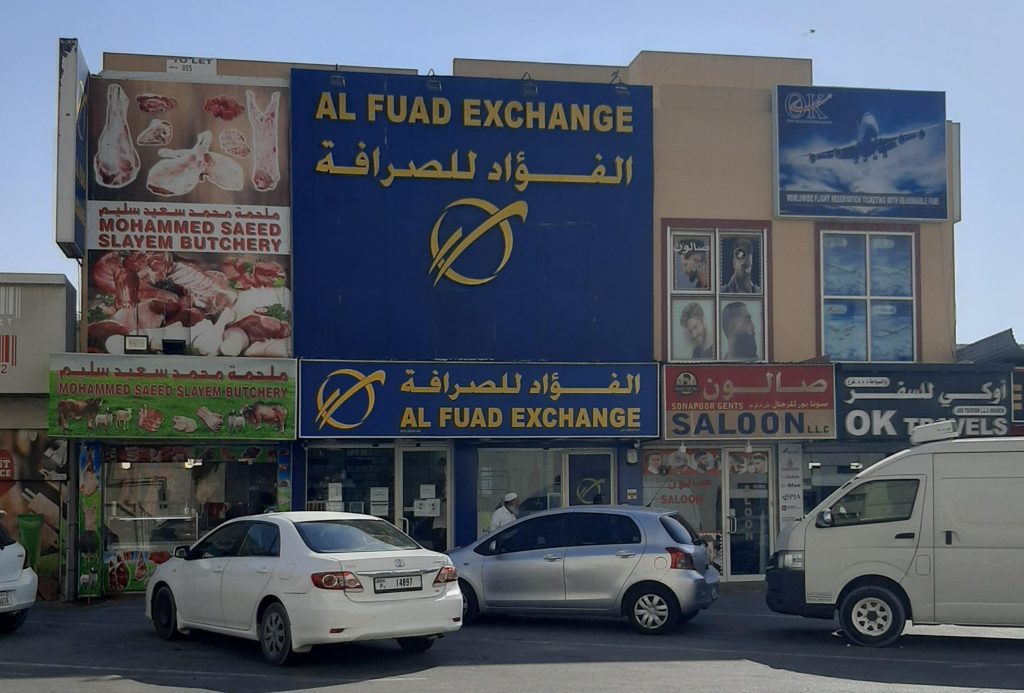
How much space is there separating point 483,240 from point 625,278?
8.34ft

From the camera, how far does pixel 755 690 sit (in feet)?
36.9

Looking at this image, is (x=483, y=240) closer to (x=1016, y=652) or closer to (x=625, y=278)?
(x=625, y=278)

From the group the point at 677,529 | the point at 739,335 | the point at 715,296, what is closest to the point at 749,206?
the point at 715,296

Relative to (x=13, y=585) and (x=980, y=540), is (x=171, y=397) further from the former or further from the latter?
(x=980, y=540)

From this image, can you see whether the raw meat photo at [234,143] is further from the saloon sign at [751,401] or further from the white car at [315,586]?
the white car at [315,586]

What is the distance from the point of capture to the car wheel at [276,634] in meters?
12.1

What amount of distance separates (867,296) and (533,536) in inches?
363

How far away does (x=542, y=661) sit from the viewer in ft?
42.4

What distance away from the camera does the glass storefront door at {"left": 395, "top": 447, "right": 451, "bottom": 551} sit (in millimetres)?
20922

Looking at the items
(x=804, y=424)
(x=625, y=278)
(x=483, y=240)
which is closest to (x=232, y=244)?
(x=483, y=240)

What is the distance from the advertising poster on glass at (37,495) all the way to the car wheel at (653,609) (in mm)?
9598

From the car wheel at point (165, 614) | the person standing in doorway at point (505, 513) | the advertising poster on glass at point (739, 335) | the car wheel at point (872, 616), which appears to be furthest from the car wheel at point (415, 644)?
the advertising poster on glass at point (739, 335)

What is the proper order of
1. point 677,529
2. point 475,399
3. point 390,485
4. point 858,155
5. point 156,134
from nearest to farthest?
point 677,529 → point 475,399 → point 156,134 → point 390,485 → point 858,155

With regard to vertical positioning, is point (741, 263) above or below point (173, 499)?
above
